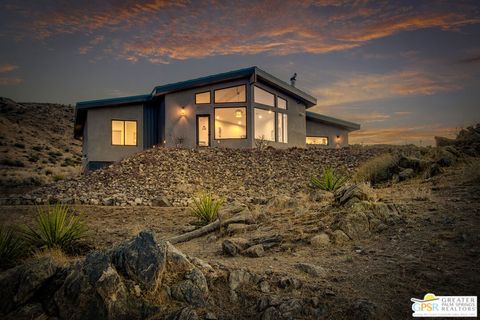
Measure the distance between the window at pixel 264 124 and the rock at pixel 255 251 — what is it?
17.2 metres

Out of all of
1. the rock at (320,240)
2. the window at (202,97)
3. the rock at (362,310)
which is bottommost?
the rock at (362,310)

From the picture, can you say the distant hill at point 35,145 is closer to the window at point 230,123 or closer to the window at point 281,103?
the window at point 230,123

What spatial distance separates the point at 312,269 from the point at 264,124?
19.5 meters

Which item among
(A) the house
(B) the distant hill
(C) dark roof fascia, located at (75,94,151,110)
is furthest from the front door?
(B) the distant hill

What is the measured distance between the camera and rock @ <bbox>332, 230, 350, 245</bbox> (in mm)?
6864

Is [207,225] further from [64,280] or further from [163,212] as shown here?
[64,280]

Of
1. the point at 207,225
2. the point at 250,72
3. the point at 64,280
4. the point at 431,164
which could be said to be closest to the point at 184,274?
the point at 64,280

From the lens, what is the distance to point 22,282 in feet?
16.9

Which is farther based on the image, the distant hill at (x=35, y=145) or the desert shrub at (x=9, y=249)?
the distant hill at (x=35, y=145)

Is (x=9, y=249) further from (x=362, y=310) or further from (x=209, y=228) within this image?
(x=362, y=310)

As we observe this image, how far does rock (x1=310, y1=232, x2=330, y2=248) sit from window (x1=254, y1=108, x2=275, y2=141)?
16.9 meters

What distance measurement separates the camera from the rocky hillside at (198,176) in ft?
47.4

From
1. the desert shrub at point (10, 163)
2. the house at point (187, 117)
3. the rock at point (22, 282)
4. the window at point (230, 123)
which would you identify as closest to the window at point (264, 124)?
the house at point (187, 117)

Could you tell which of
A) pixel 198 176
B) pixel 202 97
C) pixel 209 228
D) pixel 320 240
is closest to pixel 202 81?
pixel 202 97
